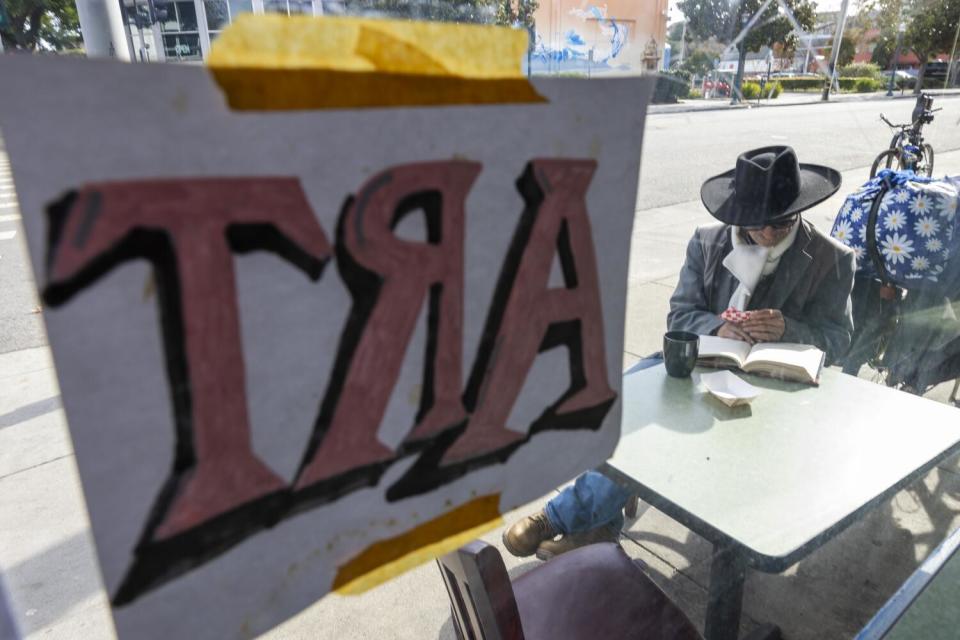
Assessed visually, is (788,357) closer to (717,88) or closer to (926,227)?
(717,88)

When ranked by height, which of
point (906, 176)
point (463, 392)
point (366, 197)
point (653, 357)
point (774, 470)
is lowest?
point (653, 357)

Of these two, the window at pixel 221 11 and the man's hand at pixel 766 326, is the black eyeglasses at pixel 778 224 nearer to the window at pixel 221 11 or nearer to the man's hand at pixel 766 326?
the man's hand at pixel 766 326

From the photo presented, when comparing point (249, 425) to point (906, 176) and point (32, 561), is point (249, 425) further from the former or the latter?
point (906, 176)

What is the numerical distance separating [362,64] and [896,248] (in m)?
2.34

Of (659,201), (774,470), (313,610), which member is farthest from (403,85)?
(659,201)

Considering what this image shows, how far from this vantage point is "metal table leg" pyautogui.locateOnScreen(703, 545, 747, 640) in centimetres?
131

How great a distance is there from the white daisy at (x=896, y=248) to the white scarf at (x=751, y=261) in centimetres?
44

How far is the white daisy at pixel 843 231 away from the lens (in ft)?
7.57

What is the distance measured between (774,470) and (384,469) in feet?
3.39

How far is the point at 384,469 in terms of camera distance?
418 mm

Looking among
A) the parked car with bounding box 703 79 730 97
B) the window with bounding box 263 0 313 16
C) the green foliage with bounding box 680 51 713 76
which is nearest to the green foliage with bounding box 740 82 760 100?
the parked car with bounding box 703 79 730 97

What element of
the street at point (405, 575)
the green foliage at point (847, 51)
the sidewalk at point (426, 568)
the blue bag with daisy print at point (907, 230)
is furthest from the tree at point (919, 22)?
the sidewalk at point (426, 568)

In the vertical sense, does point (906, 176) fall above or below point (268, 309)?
below

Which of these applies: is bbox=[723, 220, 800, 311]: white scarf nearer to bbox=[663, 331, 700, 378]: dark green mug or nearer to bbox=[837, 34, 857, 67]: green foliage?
bbox=[663, 331, 700, 378]: dark green mug
